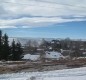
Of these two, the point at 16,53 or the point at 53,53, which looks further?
the point at 53,53

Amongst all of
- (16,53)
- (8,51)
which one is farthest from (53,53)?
(8,51)

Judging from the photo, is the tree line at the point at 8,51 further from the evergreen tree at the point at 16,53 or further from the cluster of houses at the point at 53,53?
the cluster of houses at the point at 53,53

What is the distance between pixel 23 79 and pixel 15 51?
139 ft

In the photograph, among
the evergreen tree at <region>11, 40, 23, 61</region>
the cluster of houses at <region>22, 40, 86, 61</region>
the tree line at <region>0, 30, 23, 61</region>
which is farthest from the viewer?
the cluster of houses at <region>22, 40, 86, 61</region>

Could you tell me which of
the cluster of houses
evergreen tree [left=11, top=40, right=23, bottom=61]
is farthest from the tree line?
the cluster of houses

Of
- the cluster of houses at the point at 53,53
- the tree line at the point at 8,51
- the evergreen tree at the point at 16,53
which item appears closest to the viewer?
the tree line at the point at 8,51

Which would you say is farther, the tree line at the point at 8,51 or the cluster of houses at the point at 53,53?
the cluster of houses at the point at 53,53

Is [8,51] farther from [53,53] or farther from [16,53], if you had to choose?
[53,53]

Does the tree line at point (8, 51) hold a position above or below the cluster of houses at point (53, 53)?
above

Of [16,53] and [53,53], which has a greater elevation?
[16,53]

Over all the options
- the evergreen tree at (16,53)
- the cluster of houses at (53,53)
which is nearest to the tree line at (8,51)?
the evergreen tree at (16,53)

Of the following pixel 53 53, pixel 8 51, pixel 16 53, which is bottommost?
pixel 53 53

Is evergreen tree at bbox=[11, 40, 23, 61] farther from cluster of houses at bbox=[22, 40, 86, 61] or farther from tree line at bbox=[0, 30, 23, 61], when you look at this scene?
cluster of houses at bbox=[22, 40, 86, 61]

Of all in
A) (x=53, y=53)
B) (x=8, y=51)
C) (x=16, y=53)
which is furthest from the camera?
(x=53, y=53)
